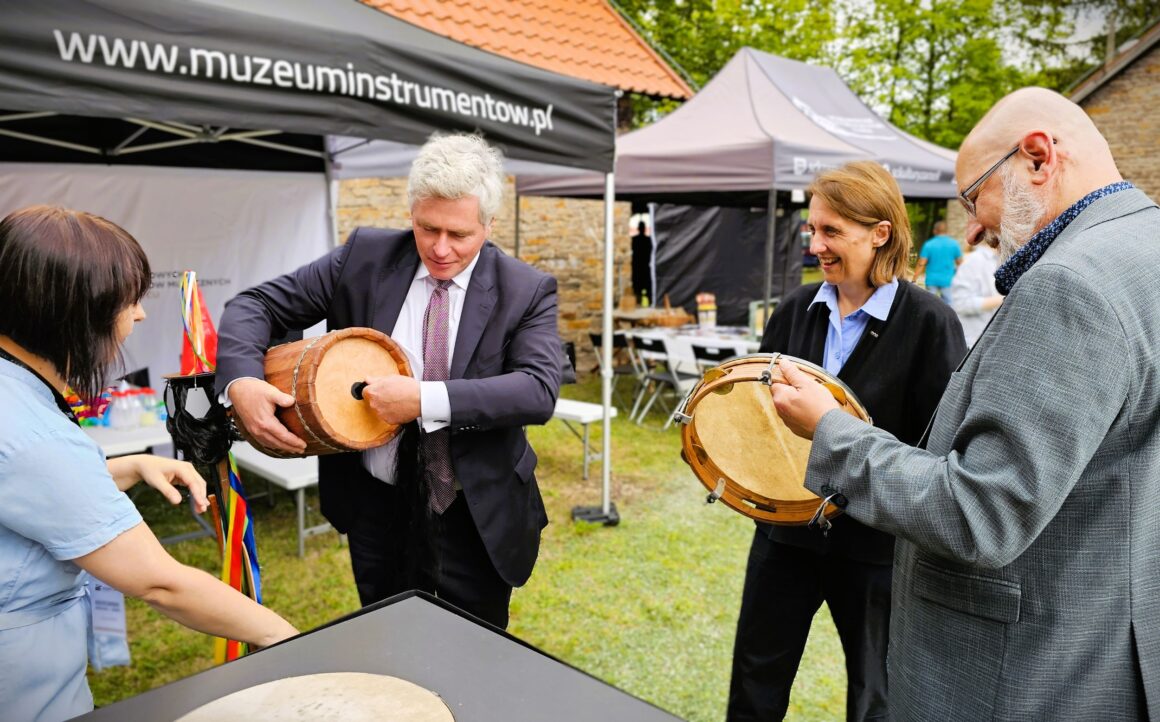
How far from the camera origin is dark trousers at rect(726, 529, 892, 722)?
211 cm

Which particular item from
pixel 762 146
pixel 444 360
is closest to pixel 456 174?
pixel 444 360

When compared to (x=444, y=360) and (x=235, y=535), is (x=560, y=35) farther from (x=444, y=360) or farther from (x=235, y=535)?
(x=235, y=535)

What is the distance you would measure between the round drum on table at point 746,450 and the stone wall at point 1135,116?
1961cm

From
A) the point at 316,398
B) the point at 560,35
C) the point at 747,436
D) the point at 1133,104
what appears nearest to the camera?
Result: the point at 316,398

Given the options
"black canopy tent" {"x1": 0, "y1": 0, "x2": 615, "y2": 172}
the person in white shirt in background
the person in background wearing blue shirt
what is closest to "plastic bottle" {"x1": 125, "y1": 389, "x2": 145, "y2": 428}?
"black canopy tent" {"x1": 0, "y1": 0, "x2": 615, "y2": 172}

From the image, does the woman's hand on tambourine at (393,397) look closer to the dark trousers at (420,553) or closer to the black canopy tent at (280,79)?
the dark trousers at (420,553)

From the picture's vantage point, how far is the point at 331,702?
113 cm

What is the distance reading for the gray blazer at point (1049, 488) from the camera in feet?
3.66

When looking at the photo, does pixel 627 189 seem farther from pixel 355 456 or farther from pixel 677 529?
pixel 355 456

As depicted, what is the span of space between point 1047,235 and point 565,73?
6896 millimetres

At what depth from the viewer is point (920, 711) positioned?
1.41m

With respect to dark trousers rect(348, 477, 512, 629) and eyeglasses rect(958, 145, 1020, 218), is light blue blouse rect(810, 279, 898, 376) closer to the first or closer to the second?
eyeglasses rect(958, 145, 1020, 218)

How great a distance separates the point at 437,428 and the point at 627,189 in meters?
5.66

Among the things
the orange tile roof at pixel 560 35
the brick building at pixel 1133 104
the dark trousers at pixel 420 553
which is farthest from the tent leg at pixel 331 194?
the brick building at pixel 1133 104
